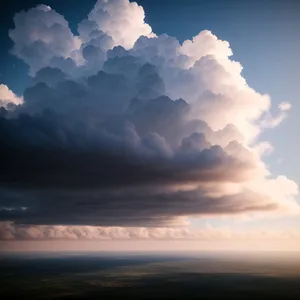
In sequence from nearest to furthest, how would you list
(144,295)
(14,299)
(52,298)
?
(14,299)
(52,298)
(144,295)

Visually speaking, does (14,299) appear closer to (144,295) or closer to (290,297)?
(144,295)

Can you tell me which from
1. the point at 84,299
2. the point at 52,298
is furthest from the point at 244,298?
the point at 52,298

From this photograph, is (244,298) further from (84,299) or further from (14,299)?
(14,299)

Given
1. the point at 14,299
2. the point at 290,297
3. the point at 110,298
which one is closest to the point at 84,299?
the point at 110,298

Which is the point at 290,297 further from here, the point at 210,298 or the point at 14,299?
the point at 14,299

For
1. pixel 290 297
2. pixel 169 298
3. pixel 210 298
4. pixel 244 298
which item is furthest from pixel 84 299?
pixel 290 297

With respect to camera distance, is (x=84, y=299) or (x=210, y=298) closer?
(x=84, y=299)

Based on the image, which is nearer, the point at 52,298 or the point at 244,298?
the point at 52,298

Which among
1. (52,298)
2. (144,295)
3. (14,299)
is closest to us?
(14,299)
